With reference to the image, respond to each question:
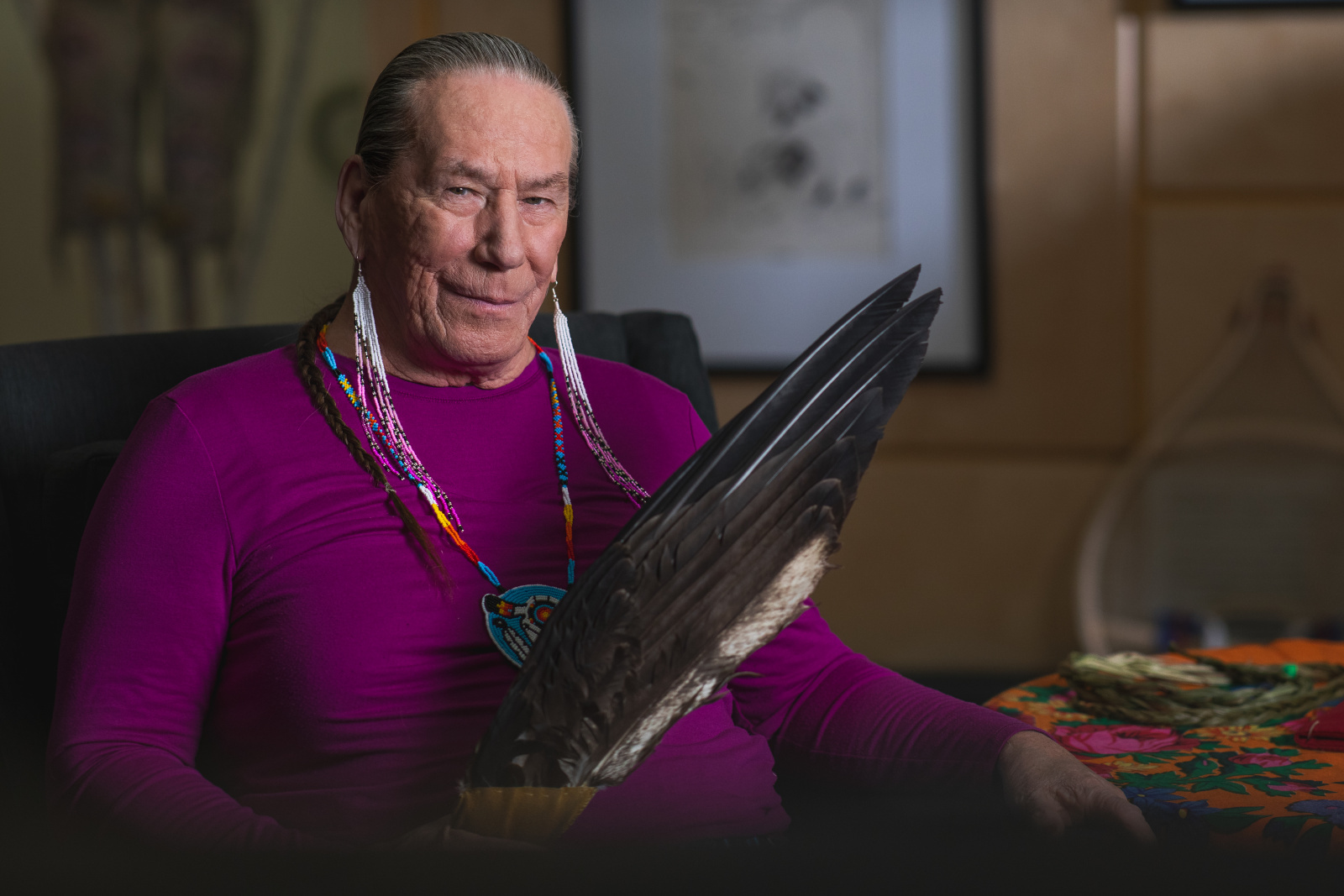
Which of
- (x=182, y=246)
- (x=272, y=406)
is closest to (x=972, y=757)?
(x=272, y=406)

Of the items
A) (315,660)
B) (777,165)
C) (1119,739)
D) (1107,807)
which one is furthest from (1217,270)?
(315,660)

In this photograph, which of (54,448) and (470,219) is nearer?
(470,219)

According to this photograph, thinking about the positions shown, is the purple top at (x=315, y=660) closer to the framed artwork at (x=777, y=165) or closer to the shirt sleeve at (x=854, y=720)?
the shirt sleeve at (x=854, y=720)

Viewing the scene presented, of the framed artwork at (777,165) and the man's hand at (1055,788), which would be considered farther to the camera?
the framed artwork at (777,165)

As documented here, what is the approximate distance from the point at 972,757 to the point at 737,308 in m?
1.81

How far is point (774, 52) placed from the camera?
8.38 ft

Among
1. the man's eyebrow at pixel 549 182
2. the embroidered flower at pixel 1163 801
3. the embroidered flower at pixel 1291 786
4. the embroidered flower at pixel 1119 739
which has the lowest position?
the embroidered flower at pixel 1119 739

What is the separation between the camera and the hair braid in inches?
37.1

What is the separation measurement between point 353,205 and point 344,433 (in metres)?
0.22

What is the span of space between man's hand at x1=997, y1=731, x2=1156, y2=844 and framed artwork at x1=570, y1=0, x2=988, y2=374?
175cm

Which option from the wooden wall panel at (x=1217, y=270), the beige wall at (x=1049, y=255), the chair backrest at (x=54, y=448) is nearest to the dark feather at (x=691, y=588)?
the chair backrest at (x=54, y=448)

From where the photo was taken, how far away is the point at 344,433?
3.17ft

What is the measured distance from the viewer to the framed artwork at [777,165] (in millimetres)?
2516

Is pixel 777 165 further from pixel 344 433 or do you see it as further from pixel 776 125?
pixel 344 433
